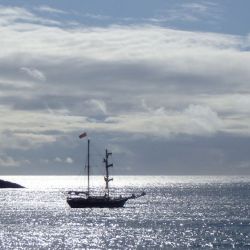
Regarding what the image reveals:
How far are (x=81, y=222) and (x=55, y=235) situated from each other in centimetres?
2585

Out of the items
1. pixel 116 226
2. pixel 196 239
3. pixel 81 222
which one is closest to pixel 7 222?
pixel 81 222

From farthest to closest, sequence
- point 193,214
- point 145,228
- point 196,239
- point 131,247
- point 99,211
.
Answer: point 99,211, point 193,214, point 145,228, point 196,239, point 131,247

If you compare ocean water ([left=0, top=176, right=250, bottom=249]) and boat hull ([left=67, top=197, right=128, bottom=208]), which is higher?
boat hull ([left=67, top=197, right=128, bottom=208])

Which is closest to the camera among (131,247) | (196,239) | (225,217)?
(131,247)

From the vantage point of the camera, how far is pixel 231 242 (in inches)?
3605

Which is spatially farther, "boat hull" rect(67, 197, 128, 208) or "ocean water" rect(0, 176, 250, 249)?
"boat hull" rect(67, 197, 128, 208)

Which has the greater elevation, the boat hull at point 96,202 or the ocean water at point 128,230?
the boat hull at point 96,202

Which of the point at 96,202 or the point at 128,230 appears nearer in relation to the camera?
the point at 128,230

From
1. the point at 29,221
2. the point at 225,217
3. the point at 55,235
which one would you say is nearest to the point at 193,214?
the point at 225,217

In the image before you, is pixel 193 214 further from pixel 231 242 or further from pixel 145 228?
pixel 231 242

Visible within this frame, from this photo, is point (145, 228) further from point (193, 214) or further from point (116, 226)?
point (193, 214)

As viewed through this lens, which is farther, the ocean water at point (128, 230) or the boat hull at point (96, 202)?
the boat hull at point (96, 202)

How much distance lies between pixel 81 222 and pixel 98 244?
3900 cm

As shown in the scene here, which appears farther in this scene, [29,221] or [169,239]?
[29,221]
